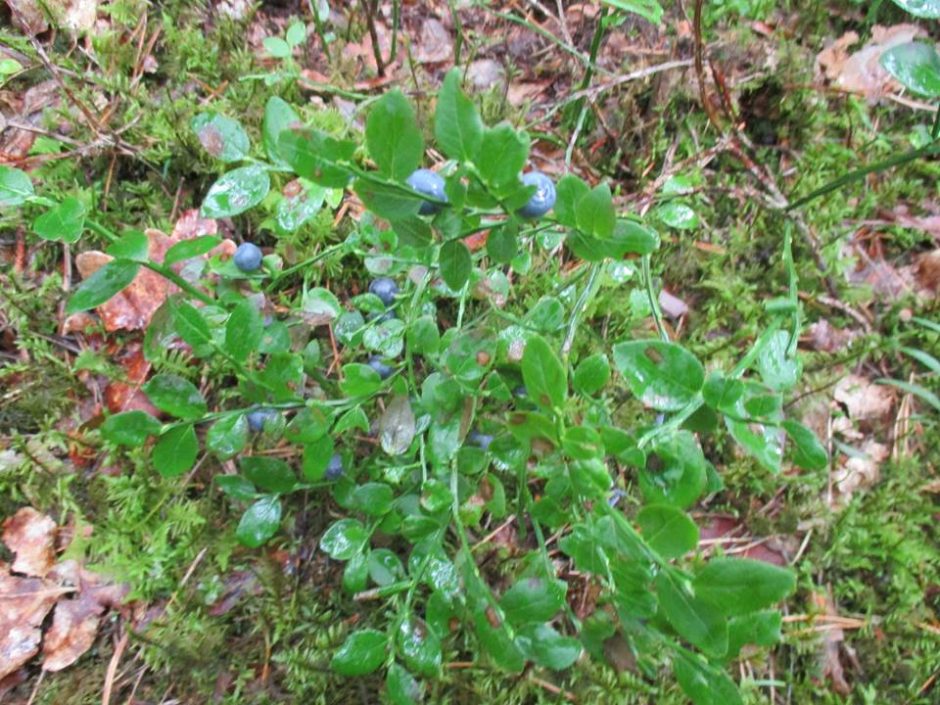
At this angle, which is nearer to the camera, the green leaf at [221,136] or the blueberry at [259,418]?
the green leaf at [221,136]

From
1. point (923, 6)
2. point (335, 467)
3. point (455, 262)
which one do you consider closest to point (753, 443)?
point (455, 262)

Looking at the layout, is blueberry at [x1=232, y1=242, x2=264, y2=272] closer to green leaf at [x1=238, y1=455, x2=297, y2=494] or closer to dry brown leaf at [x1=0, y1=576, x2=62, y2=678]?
green leaf at [x1=238, y1=455, x2=297, y2=494]

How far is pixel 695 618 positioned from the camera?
39.9 inches

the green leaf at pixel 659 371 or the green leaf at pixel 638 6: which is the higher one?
the green leaf at pixel 638 6

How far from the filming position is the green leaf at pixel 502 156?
91 cm

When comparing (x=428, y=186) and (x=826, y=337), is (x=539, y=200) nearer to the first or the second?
(x=428, y=186)

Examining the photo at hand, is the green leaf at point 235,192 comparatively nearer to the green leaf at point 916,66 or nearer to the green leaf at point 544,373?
the green leaf at point 544,373

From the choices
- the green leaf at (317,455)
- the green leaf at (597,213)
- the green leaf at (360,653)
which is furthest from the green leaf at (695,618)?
the green leaf at (317,455)

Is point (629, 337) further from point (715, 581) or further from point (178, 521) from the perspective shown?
point (178, 521)

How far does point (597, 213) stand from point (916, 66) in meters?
0.66

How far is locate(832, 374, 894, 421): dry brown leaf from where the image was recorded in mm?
2215

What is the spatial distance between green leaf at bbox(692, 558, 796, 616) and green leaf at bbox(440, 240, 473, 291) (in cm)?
58

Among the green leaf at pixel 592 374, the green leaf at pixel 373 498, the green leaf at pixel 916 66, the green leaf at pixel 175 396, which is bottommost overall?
the green leaf at pixel 373 498

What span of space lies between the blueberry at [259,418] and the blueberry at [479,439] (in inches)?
18.5
